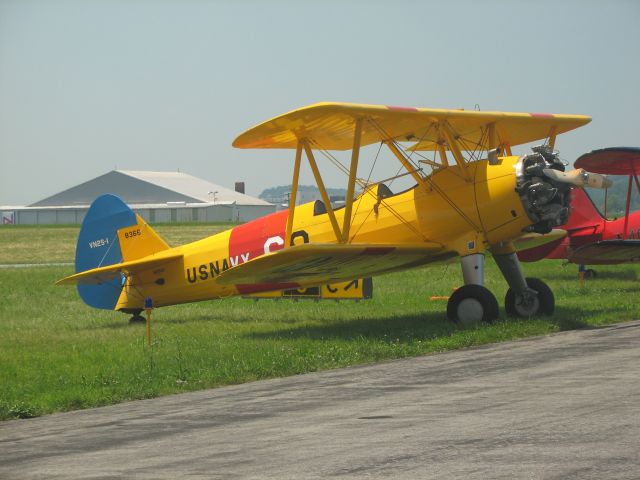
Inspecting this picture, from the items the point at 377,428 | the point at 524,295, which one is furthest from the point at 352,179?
the point at 377,428

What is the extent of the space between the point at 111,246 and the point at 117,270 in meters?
1.44

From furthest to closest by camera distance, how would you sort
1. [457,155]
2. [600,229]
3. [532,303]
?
[600,229]
[532,303]
[457,155]

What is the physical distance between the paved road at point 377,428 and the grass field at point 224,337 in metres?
0.71

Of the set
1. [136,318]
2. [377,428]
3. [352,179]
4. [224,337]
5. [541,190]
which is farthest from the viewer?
[136,318]

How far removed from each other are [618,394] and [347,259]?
6.46 meters

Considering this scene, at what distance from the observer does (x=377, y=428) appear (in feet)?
24.0

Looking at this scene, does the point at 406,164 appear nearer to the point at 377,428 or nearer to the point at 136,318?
the point at 136,318

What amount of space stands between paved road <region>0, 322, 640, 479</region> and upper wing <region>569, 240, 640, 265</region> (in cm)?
900

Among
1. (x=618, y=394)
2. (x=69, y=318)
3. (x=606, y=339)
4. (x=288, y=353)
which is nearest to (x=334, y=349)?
(x=288, y=353)

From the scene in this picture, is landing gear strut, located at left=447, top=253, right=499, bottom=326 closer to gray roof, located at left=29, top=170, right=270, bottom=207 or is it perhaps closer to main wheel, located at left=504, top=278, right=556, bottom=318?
main wheel, located at left=504, top=278, right=556, bottom=318

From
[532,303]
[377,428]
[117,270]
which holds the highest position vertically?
[117,270]

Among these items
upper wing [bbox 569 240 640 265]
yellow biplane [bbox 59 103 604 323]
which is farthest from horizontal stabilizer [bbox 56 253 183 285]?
upper wing [bbox 569 240 640 265]

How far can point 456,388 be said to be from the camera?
9.10 metres

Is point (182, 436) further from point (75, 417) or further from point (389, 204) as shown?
point (389, 204)
